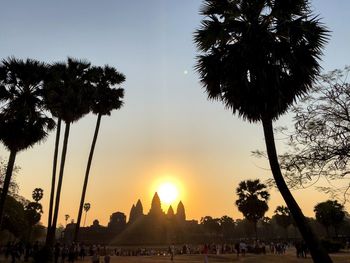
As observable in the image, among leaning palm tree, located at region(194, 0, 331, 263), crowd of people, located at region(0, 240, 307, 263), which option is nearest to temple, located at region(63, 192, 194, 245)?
crowd of people, located at region(0, 240, 307, 263)

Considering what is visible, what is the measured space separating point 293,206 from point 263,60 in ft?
18.8

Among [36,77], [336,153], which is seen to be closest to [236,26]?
[336,153]

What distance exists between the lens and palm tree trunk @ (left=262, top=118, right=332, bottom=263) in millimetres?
12312

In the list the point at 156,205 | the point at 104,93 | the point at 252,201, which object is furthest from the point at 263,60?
the point at 156,205

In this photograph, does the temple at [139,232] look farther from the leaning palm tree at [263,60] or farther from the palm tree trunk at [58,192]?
the leaning palm tree at [263,60]

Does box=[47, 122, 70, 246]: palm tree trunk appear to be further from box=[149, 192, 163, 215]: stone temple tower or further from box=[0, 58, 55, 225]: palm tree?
box=[149, 192, 163, 215]: stone temple tower

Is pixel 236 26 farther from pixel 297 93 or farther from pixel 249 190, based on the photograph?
pixel 249 190

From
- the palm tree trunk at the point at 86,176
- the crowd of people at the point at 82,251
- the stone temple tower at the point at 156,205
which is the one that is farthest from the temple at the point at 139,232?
the palm tree trunk at the point at 86,176

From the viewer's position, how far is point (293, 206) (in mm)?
13164

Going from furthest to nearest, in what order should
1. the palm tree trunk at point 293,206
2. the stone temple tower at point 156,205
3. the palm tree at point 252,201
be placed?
the stone temple tower at point 156,205 < the palm tree at point 252,201 < the palm tree trunk at point 293,206

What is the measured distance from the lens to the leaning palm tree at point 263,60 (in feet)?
48.3

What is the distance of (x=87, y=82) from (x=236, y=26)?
2151 centimetres

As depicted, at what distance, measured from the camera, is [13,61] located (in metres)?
25.6

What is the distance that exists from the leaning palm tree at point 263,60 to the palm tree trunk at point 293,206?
42 mm
